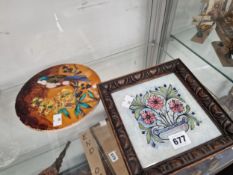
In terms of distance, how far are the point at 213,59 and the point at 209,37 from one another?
103 mm

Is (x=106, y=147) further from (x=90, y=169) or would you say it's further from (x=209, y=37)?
(x=209, y=37)

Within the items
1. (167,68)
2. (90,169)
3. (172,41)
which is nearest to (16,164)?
(90,169)

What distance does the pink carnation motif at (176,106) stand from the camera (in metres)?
0.56

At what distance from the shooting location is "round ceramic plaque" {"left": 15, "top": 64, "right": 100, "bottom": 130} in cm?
59

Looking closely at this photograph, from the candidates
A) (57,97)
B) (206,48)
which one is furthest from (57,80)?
(206,48)

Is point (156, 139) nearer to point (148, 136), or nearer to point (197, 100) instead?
→ point (148, 136)

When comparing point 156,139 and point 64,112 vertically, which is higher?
point 64,112

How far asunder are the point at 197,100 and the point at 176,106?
60 mm

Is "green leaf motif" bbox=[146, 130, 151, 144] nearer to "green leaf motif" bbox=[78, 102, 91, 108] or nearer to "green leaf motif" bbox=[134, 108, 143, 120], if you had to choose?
"green leaf motif" bbox=[134, 108, 143, 120]

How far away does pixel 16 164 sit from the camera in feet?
2.08

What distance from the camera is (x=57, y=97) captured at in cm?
65

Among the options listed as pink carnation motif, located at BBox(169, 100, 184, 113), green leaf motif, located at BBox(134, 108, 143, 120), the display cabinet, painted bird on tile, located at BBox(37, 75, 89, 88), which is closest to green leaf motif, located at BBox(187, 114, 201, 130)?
pink carnation motif, located at BBox(169, 100, 184, 113)

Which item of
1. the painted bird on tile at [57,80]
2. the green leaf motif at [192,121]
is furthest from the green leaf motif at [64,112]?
the green leaf motif at [192,121]

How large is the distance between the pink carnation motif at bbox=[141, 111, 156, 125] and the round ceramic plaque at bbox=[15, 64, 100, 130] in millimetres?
154
